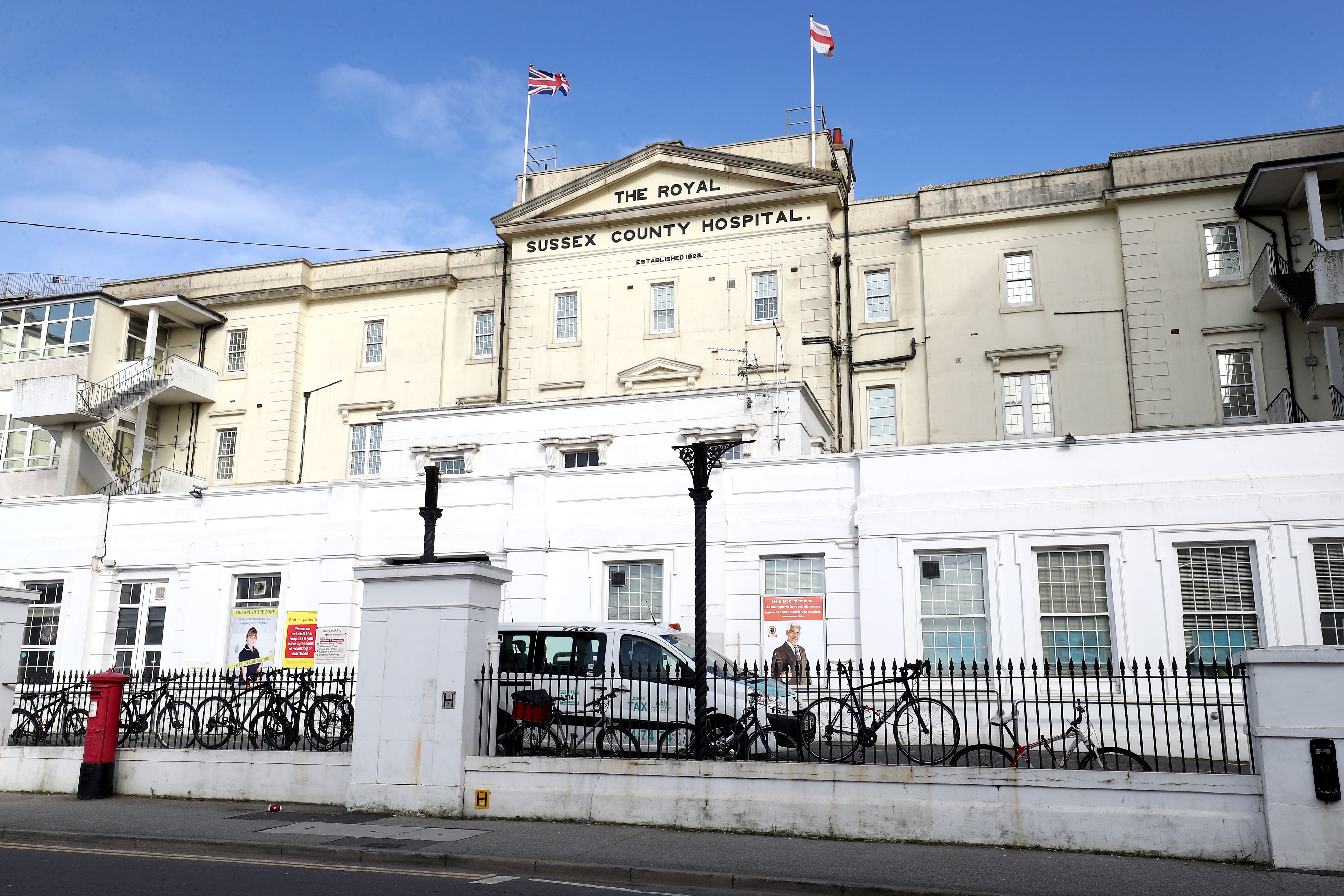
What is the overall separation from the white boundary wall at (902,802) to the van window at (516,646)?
2.43m

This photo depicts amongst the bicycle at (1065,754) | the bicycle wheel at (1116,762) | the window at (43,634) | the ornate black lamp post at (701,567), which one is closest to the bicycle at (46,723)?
the window at (43,634)

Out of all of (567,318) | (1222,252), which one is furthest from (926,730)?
(567,318)

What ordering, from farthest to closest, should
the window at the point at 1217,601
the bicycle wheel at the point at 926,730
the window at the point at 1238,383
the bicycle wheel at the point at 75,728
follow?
the window at the point at 1238,383 → the window at the point at 1217,601 → the bicycle wheel at the point at 75,728 → the bicycle wheel at the point at 926,730

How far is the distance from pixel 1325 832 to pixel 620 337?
24719 millimetres

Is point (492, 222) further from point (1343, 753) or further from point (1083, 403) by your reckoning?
point (1343, 753)

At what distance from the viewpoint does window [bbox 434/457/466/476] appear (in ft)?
88.4

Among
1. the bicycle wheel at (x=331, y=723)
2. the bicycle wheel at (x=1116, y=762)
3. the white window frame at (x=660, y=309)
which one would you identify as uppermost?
the white window frame at (x=660, y=309)

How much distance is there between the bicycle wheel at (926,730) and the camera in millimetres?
11398

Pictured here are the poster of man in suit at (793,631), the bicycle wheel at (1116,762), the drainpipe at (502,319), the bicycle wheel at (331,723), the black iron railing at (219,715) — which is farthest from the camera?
the drainpipe at (502,319)

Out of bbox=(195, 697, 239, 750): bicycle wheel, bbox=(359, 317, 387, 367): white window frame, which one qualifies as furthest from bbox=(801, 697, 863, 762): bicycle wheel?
bbox=(359, 317, 387, 367): white window frame

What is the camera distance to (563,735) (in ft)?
42.0

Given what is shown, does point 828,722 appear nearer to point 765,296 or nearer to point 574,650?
point 574,650

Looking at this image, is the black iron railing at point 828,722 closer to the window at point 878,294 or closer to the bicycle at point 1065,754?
the bicycle at point 1065,754

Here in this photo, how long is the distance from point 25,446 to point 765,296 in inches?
923
